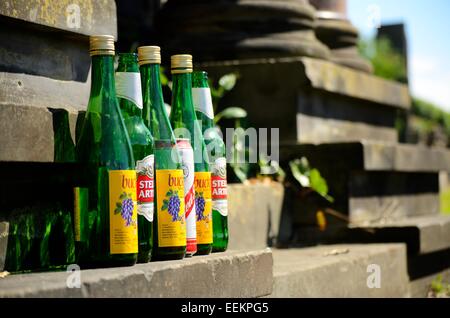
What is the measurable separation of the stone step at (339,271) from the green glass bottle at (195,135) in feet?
2.13

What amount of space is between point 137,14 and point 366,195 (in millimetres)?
2049

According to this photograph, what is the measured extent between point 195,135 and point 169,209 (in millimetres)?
382

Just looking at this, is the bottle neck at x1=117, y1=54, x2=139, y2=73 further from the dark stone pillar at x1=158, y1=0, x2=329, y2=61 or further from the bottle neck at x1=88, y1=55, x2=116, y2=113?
the dark stone pillar at x1=158, y1=0, x2=329, y2=61

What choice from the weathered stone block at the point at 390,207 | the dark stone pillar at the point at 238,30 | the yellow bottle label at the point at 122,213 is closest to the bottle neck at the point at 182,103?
the yellow bottle label at the point at 122,213

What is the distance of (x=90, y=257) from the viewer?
2406 mm

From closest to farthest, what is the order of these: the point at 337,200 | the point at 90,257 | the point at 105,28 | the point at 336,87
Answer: the point at 90,257
the point at 105,28
the point at 337,200
the point at 336,87

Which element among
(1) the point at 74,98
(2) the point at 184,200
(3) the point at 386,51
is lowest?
(2) the point at 184,200

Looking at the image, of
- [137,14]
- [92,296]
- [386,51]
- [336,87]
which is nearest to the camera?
[92,296]

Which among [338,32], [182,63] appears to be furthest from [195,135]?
[338,32]

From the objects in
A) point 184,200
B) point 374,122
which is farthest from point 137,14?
point 184,200

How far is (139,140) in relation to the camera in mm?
2566

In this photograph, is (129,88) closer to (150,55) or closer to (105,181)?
(150,55)

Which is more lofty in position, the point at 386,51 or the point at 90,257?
the point at 386,51

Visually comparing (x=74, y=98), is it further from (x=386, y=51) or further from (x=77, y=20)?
(x=386, y=51)
